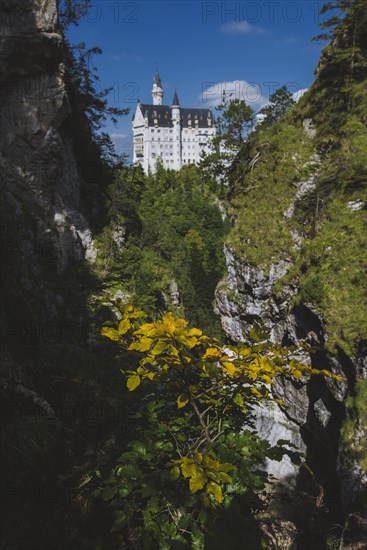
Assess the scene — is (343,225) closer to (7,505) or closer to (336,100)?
(336,100)

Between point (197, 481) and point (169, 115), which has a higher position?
point (169, 115)

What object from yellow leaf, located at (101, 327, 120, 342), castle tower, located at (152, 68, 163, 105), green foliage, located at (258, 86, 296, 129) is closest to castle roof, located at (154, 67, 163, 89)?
castle tower, located at (152, 68, 163, 105)

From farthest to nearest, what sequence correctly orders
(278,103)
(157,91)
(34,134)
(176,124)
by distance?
1. (157,91)
2. (176,124)
3. (278,103)
4. (34,134)

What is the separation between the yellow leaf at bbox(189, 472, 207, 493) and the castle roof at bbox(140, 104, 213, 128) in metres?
91.0

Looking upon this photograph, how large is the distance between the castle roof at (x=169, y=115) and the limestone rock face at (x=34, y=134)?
239 feet

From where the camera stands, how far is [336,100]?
16578mm

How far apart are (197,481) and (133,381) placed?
0.71 meters

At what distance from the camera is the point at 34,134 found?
16531 millimetres

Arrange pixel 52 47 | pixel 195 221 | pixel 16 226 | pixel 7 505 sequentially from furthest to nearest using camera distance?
pixel 195 221 < pixel 52 47 < pixel 16 226 < pixel 7 505

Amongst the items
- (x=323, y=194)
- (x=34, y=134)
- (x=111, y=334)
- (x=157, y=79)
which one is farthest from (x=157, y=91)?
(x=111, y=334)

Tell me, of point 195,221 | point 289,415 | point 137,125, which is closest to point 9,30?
point 289,415

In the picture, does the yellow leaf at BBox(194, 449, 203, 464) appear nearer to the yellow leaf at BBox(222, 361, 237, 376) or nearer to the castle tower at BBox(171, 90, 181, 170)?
the yellow leaf at BBox(222, 361, 237, 376)

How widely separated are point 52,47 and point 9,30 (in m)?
1.90

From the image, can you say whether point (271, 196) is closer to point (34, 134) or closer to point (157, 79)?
point (34, 134)
